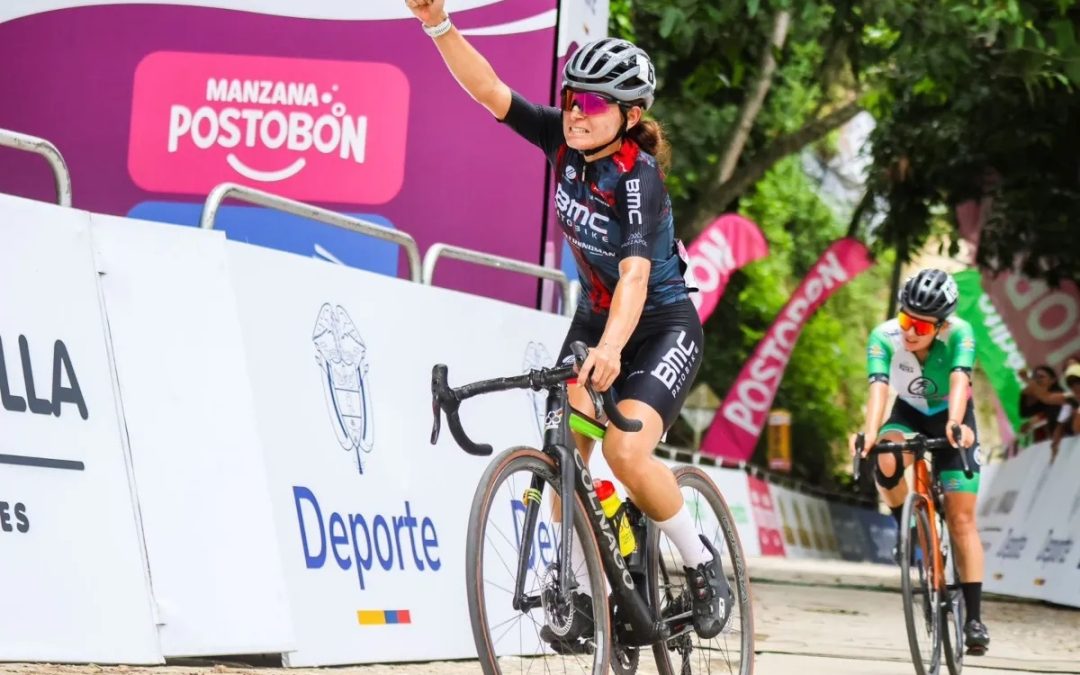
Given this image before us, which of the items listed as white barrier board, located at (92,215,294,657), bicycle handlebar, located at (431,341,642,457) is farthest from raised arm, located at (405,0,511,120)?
white barrier board, located at (92,215,294,657)

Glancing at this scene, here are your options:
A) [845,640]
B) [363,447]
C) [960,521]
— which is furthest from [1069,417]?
[363,447]

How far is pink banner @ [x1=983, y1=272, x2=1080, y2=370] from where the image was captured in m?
20.3

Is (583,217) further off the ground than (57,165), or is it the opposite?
(57,165)

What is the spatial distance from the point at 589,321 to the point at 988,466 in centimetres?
1622

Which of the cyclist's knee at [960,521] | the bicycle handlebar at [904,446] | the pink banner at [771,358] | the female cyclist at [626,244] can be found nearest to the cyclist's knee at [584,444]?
the female cyclist at [626,244]

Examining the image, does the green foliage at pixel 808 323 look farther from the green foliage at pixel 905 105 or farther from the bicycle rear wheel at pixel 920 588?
the bicycle rear wheel at pixel 920 588

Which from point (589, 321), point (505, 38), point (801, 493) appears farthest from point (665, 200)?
point (801, 493)

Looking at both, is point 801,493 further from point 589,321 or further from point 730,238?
point 589,321

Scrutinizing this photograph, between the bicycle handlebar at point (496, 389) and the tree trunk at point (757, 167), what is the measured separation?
16.6m

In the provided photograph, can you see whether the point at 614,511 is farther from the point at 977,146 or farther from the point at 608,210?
the point at 977,146

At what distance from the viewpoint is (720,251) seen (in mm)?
21156

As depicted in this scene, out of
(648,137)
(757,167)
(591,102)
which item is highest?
(757,167)

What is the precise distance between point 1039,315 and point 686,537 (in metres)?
16.2

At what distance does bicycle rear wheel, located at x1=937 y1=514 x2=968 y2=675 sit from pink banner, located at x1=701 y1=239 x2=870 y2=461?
17235 mm
